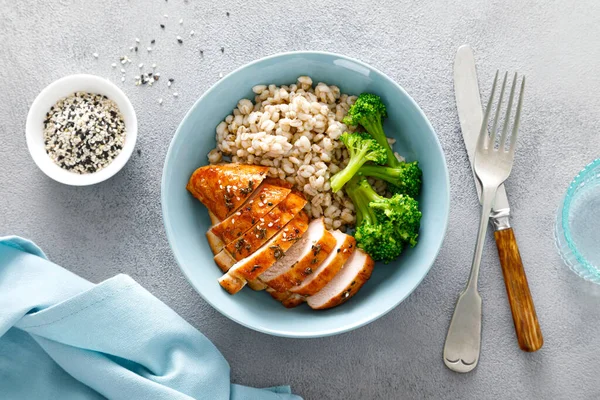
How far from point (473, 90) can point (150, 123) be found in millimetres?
1514

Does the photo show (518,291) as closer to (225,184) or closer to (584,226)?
(584,226)

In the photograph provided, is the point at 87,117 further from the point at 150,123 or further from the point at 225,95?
the point at 225,95

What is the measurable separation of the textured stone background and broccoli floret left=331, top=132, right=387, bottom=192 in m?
0.46

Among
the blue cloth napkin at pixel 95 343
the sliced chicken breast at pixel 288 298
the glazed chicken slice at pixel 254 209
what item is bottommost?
the blue cloth napkin at pixel 95 343

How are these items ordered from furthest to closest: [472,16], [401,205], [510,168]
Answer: [472,16]
[510,168]
[401,205]

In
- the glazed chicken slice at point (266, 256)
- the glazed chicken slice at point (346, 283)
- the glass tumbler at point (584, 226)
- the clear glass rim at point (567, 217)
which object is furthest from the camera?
the glass tumbler at point (584, 226)

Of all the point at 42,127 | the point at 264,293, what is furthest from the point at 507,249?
the point at 42,127

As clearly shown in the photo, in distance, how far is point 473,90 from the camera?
281cm

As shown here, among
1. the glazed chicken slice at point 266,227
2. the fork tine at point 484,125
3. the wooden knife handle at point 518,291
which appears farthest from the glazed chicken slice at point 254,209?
the wooden knife handle at point 518,291

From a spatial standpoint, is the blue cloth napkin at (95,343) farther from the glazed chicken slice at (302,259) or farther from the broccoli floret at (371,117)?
the broccoli floret at (371,117)

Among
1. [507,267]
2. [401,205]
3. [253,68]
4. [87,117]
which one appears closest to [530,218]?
[507,267]

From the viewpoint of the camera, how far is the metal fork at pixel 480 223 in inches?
105

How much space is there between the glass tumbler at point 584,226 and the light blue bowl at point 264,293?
724mm

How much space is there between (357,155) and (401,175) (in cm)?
21
